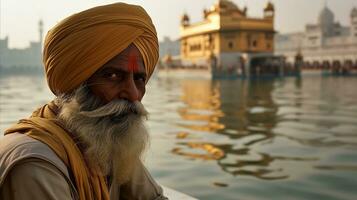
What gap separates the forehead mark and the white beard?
11 centimetres

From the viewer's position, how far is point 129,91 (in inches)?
56.4

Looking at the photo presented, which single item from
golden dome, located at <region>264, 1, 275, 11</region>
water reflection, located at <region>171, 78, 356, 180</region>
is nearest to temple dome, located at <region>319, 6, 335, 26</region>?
golden dome, located at <region>264, 1, 275, 11</region>

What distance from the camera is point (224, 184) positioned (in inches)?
166

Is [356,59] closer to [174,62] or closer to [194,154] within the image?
[174,62]

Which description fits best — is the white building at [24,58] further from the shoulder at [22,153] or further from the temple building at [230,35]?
the shoulder at [22,153]

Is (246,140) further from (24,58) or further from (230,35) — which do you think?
(24,58)

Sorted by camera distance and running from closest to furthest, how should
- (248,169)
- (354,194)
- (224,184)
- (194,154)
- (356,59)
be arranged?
(354,194)
(224,184)
(248,169)
(194,154)
(356,59)

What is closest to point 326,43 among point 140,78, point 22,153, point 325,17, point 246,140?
point 325,17

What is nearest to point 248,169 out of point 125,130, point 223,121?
point 125,130

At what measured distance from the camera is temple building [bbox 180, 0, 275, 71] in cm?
4034

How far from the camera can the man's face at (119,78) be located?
141cm

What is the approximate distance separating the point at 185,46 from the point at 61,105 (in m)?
48.0

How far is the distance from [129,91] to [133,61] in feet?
0.32

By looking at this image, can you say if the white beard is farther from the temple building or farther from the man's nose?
the temple building
